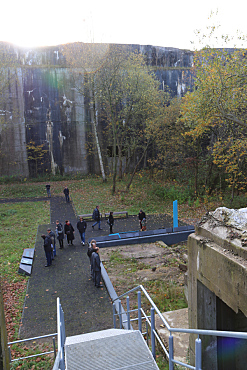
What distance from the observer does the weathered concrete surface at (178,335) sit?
5.64 metres

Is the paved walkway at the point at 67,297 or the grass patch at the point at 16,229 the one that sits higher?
the paved walkway at the point at 67,297

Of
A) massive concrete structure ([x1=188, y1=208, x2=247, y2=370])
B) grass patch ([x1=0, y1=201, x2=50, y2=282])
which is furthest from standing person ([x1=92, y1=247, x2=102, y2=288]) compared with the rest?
massive concrete structure ([x1=188, y1=208, x2=247, y2=370])

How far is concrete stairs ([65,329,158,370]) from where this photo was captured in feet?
12.7

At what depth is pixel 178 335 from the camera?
6.34m

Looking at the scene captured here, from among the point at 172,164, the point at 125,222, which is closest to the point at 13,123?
the point at 172,164

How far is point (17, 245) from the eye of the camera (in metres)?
14.0

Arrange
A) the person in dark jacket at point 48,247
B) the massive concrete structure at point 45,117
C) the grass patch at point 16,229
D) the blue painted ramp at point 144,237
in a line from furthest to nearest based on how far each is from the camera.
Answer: the massive concrete structure at point 45,117, the blue painted ramp at point 144,237, the grass patch at point 16,229, the person in dark jacket at point 48,247

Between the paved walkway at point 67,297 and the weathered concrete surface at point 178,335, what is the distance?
164cm

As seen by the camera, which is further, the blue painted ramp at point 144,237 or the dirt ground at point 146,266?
the blue painted ramp at point 144,237

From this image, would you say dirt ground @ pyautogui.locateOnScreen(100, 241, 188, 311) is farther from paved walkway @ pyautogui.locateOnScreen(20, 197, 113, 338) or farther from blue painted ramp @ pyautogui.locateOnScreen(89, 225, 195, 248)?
paved walkway @ pyautogui.locateOnScreen(20, 197, 113, 338)

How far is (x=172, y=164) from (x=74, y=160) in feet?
43.8

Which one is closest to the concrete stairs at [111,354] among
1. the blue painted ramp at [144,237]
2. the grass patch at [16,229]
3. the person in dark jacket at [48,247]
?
the grass patch at [16,229]

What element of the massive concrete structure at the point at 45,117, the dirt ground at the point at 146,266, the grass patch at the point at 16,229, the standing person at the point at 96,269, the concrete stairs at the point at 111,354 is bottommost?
the grass patch at the point at 16,229

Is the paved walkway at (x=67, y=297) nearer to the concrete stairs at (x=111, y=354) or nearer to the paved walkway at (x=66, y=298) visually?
the paved walkway at (x=66, y=298)
